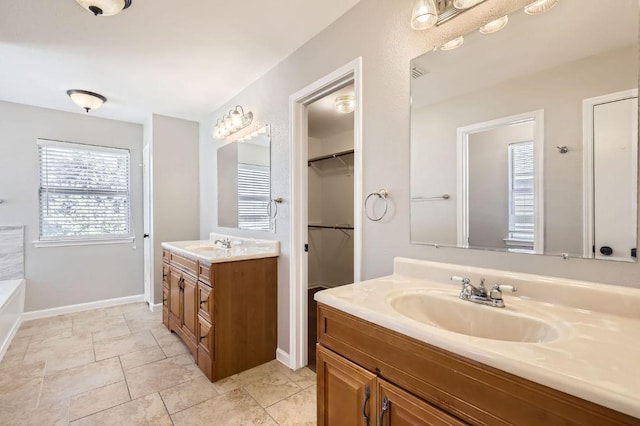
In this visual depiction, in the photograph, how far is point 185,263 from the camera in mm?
2562

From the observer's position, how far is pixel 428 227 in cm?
143

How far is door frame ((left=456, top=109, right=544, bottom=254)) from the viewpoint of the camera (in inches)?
43.5

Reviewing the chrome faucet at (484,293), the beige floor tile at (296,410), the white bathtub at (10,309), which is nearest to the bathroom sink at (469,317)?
the chrome faucet at (484,293)

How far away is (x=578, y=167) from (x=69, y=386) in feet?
10.3

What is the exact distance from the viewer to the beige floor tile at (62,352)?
7.73 ft

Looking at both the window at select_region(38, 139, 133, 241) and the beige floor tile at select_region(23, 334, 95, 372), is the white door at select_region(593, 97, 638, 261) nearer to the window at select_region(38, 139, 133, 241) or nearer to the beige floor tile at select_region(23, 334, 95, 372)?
the beige floor tile at select_region(23, 334, 95, 372)

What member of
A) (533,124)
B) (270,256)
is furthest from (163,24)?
(533,124)

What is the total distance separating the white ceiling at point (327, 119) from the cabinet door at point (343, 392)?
244 cm

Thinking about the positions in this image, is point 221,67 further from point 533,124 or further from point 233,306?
point 533,124

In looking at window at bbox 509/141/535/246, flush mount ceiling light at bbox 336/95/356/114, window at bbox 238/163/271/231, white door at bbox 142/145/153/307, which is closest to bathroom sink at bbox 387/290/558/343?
window at bbox 509/141/535/246


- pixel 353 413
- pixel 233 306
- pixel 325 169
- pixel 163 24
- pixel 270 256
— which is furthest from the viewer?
pixel 325 169

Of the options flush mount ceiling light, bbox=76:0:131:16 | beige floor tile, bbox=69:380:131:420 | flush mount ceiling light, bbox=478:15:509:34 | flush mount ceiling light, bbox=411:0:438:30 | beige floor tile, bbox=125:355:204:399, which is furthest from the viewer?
beige floor tile, bbox=125:355:204:399

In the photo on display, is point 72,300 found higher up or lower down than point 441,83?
lower down

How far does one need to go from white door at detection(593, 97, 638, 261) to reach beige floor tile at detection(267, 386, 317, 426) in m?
1.63
